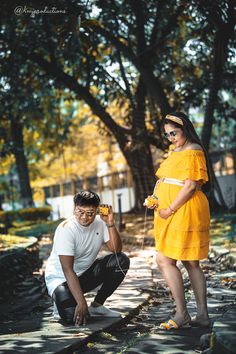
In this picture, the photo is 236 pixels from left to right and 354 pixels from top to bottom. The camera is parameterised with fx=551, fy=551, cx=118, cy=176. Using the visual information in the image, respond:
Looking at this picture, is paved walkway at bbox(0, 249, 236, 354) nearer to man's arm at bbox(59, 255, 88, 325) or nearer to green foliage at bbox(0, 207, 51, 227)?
man's arm at bbox(59, 255, 88, 325)

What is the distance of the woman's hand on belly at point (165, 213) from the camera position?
15.9 feet

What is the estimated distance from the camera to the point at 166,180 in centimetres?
497

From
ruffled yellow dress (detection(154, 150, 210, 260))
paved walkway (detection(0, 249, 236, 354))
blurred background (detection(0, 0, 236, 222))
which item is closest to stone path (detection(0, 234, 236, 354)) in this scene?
paved walkway (detection(0, 249, 236, 354))

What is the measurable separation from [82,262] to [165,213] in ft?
3.45

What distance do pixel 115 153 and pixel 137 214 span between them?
639 inches

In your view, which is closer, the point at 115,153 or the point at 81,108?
the point at 81,108

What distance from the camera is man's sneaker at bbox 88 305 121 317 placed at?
17.5 feet

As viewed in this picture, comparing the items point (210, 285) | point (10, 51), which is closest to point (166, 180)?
point (210, 285)

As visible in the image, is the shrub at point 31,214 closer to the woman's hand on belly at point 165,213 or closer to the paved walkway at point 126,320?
the paved walkway at point 126,320

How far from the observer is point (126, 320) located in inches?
213

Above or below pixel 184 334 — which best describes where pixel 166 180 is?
above

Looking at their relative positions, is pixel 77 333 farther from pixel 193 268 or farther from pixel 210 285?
pixel 210 285

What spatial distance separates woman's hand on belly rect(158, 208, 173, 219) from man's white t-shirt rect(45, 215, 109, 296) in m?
0.70

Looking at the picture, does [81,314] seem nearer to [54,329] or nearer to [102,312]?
[54,329]
